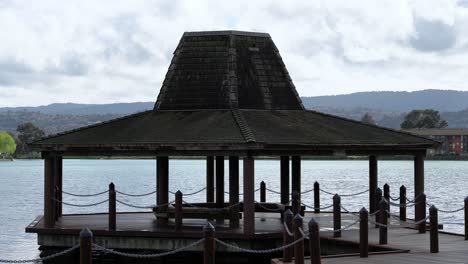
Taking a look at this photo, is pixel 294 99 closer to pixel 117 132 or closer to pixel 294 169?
pixel 294 169

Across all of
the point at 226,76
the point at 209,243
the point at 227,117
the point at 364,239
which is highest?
the point at 226,76

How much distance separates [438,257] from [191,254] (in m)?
7.42

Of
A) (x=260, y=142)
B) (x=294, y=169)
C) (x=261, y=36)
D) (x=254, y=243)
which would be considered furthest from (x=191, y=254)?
(x=261, y=36)

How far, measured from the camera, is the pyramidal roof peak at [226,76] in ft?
92.3

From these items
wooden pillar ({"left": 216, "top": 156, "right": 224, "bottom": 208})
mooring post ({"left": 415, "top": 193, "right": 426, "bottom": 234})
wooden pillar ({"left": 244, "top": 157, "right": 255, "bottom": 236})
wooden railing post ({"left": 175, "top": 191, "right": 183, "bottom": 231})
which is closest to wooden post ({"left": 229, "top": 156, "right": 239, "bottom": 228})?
wooden pillar ({"left": 216, "top": 156, "right": 224, "bottom": 208})

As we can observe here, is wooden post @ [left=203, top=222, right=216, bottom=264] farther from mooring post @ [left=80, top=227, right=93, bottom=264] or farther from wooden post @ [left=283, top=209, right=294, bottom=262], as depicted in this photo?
mooring post @ [left=80, top=227, right=93, bottom=264]

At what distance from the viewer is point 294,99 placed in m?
28.9

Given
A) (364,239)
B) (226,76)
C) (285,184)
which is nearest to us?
(364,239)

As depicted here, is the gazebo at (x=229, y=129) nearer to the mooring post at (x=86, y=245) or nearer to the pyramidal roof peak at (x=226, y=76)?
the pyramidal roof peak at (x=226, y=76)

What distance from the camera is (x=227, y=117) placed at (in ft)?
88.1

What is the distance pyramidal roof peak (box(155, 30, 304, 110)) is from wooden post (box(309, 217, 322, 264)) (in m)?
10.4

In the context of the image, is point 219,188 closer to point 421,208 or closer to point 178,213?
point 178,213

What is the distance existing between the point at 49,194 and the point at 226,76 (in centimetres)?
627

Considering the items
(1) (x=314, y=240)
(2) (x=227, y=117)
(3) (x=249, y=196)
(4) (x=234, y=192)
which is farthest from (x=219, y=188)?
(1) (x=314, y=240)
